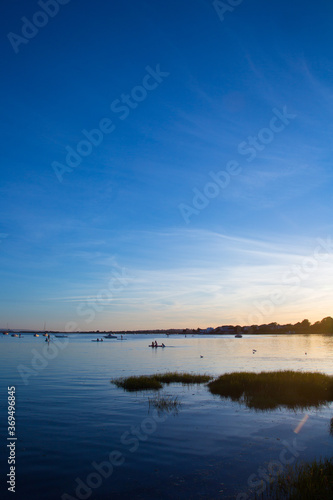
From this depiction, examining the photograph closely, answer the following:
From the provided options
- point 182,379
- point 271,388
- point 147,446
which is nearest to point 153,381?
point 182,379

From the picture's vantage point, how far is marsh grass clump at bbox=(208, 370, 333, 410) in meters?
32.3

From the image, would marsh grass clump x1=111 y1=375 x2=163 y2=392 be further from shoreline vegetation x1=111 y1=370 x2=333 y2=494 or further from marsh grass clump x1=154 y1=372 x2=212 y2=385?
marsh grass clump x1=154 y1=372 x2=212 y2=385

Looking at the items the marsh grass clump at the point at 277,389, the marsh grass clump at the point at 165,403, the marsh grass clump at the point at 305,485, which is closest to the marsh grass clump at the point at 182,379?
the marsh grass clump at the point at 277,389

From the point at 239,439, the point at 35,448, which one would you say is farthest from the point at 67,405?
the point at 239,439

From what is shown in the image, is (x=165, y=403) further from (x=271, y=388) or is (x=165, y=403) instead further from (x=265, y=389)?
(x=271, y=388)

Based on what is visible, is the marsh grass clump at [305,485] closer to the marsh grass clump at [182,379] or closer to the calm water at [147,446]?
the calm water at [147,446]

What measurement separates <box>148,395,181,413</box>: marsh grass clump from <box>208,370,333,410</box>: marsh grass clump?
245 inches

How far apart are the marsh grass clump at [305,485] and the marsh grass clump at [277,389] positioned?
15.9 m

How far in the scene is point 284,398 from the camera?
3341 cm

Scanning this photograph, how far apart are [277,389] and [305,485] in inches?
897

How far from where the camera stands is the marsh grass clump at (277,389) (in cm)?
3231

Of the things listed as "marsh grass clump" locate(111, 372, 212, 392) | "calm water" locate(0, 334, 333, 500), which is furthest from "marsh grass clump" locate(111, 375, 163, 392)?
"calm water" locate(0, 334, 333, 500)

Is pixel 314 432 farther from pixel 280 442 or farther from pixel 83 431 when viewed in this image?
pixel 83 431

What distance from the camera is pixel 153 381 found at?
41906 mm
